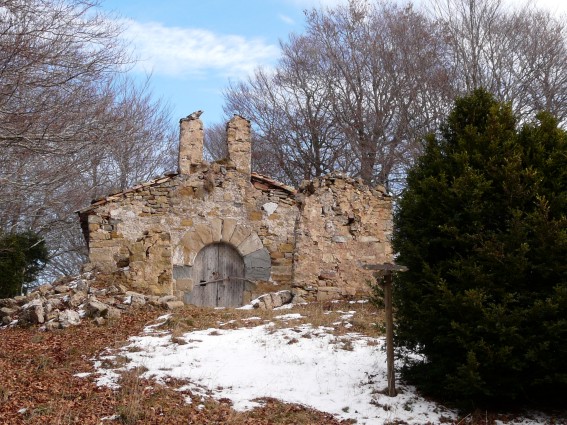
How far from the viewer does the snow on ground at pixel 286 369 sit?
6.16m

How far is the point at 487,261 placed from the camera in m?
5.88

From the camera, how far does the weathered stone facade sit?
12.4 metres

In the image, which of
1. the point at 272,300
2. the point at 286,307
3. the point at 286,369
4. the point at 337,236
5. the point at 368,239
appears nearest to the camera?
the point at 286,369

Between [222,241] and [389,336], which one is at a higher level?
[222,241]

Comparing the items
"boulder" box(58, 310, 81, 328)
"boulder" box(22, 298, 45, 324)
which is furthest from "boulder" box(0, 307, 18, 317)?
"boulder" box(58, 310, 81, 328)

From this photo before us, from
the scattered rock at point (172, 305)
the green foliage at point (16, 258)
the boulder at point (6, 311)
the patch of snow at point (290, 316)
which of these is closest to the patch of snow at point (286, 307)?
the patch of snow at point (290, 316)

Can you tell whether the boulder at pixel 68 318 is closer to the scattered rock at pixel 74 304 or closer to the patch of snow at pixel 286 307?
the scattered rock at pixel 74 304

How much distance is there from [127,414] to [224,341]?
Answer: 8.60 ft

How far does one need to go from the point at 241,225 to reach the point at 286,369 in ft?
23.0

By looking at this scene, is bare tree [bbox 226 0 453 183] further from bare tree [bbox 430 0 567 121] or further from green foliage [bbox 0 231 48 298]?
green foliage [bbox 0 231 48 298]

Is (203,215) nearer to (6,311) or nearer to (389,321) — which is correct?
(6,311)

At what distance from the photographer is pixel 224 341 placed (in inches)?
319

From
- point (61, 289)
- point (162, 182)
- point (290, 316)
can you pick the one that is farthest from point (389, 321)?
point (162, 182)

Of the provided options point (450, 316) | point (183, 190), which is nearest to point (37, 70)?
point (450, 316)
